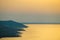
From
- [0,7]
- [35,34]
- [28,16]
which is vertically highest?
[0,7]

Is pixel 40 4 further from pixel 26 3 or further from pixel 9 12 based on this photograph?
pixel 9 12

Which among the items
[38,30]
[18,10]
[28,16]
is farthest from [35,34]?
[18,10]

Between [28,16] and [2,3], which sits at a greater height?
[2,3]
